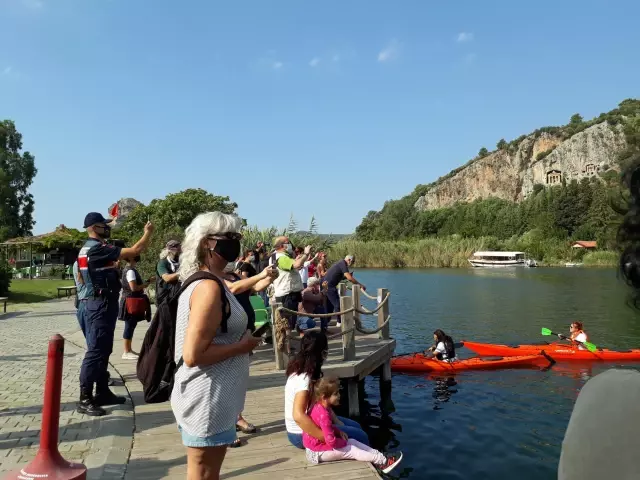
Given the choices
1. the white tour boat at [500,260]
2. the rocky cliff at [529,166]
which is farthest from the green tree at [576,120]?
the white tour boat at [500,260]

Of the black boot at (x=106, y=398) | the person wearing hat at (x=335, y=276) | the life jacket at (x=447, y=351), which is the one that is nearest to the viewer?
the black boot at (x=106, y=398)

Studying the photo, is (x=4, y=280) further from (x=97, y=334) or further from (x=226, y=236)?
(x=226, y=236)

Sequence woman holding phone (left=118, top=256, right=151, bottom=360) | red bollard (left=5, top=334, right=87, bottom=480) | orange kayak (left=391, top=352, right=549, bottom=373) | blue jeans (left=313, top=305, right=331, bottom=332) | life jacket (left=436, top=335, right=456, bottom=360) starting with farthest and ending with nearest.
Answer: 1. life jacket (left=436, top=335, right=456, bottom=360)
2. orange kayak (left=391, top=352, right=549, bottom=373)
3. blue jeans (left=313, top=305, right=331, bottom=332)
4. woman holding phone (left=118, top=256, right=151, bottom=360)
5. red bollard (left=5, top=334, right=87, bottom=480)

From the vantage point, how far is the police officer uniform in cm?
560

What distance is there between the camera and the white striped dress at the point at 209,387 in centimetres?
262

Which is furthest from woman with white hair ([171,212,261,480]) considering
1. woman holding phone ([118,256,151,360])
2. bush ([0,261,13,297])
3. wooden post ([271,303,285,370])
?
bush ([0,261,13,297])

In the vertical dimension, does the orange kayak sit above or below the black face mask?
below

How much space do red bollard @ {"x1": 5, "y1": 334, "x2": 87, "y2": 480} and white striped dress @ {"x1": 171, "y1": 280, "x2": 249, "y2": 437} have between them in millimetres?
1311

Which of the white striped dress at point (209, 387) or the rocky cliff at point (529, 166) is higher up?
the rocky cliff at point (529, 166)

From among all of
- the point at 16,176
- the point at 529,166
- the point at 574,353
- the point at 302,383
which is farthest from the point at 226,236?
the point at 529,166

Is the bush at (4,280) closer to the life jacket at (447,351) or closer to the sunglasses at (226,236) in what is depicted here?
the life jacket at (447,351)

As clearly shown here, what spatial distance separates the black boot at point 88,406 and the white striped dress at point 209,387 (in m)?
3.70

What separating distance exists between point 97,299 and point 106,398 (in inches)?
50.8

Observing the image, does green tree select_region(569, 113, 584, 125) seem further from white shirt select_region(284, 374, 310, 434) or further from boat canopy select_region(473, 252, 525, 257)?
white shirt select_region(284, 374, 310, 434)
